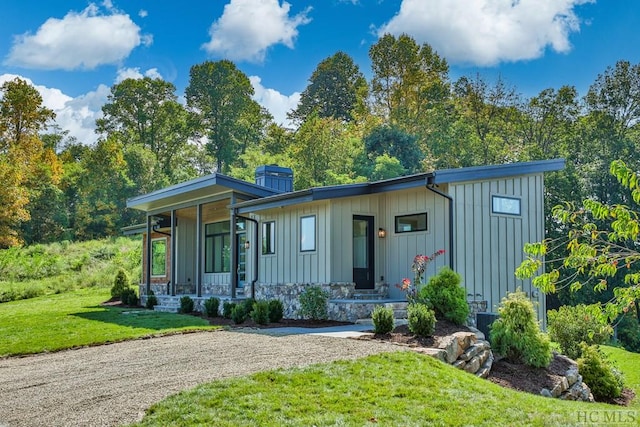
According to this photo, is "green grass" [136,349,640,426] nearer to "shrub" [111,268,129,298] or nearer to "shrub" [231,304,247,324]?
"shrub" [231,304,247,324]

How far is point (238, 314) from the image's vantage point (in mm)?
13508

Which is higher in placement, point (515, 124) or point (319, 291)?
point (515, 124)

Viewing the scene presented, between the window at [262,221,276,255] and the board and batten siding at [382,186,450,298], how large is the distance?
2.98m

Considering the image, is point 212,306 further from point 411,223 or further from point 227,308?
point 411,223

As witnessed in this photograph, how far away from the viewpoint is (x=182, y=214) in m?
20.5

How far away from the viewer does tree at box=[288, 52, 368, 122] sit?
44.5 m

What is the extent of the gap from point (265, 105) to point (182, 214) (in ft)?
86.8

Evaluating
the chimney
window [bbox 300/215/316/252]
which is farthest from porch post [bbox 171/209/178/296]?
window [bbox 300/215/316/252]

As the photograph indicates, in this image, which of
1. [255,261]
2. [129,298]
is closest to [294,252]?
[255,261]

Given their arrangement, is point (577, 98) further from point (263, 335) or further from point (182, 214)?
point (263, 335)

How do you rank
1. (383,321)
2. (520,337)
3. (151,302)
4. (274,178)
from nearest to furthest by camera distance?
1. (520,337)
2. (383,321)
3. (274,178)
4. (151,302)

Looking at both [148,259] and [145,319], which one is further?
[148,259]

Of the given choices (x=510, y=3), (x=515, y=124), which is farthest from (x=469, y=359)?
(x=515, y=124)

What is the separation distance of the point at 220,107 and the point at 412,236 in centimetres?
3113
